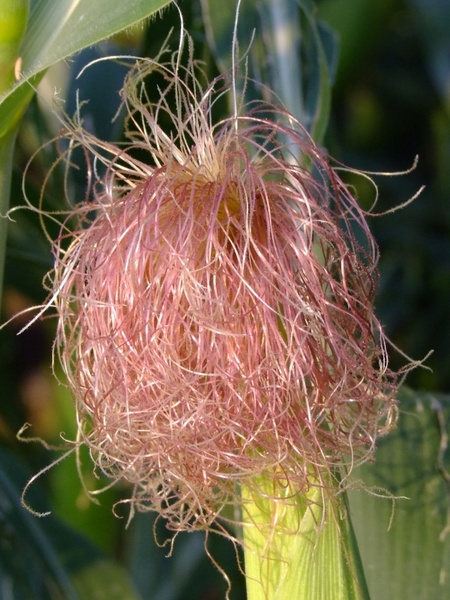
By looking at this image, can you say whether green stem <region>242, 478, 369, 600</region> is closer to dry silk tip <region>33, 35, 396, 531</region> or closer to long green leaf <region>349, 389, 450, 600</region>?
dry silk tip <region>33, 35, 396, 531</region>

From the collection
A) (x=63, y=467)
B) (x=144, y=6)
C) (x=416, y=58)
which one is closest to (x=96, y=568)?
(x=63, y=467)

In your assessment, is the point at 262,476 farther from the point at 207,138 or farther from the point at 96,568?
the point at 96,568

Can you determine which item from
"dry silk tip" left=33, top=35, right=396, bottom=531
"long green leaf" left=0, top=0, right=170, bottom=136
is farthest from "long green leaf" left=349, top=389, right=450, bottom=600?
"long green leaf" left=0, top=0, right=170, bottom=136

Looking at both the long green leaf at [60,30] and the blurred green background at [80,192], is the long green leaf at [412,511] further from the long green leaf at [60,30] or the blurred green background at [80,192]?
the long green leaf at [60,30]

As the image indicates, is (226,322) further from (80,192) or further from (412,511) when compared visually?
(80,192)

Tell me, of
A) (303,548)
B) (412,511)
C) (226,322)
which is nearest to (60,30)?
(226,322)

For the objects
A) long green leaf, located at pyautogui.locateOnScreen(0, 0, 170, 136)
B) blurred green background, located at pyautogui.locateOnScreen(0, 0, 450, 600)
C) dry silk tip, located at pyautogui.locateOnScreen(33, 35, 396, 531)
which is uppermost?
long green leaf, located at pyautogui.locateOnScreen(0, 0, 170, 136)
